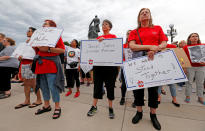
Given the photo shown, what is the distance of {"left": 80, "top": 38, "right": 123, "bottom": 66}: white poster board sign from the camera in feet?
5.58

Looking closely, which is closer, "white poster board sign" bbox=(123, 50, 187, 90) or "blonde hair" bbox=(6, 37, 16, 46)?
"white poster board sign" bbox=(123, 50, 187, 90)

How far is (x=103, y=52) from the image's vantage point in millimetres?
1781

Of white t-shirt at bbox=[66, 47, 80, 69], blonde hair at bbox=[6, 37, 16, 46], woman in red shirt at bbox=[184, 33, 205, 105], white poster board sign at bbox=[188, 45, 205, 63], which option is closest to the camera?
white poster board sign at bbox=[188, 45, 205, 63]

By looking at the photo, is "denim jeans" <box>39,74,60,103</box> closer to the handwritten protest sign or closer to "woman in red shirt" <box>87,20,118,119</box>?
the handwritten protest sign

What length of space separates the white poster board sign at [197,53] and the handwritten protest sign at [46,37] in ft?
10.9

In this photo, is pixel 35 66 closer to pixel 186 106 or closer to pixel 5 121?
pixel 5 121

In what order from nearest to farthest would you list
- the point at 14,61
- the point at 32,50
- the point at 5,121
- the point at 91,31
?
the point at 5,121, the point at 32,50, the point at 14,61, the point at 91,31

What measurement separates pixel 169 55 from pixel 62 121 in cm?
221

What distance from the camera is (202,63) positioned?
2381 mm

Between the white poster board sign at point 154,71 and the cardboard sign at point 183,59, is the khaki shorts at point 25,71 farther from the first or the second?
the cardboard sign at point 183,59

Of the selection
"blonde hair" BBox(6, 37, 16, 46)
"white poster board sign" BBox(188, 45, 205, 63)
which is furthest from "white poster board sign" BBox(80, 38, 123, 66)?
"blonde hair" BBox(6, 37, 16, 46)

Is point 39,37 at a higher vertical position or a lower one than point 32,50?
higher

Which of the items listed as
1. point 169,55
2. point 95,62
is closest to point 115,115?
point 95,62

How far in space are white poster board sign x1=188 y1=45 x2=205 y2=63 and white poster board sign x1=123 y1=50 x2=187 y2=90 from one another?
1723mm
